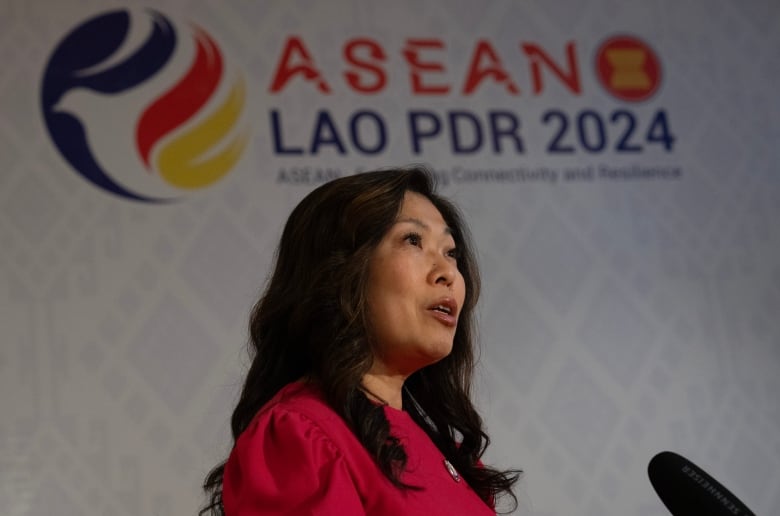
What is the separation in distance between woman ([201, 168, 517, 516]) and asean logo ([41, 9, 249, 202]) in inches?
67.3

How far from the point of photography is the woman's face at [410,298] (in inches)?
68.7

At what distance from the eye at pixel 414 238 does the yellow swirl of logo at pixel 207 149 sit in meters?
1.80

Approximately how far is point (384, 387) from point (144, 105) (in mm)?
1978

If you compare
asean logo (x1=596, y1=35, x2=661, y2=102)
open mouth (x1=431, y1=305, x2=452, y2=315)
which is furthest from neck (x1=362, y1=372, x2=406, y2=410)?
asean logo (x1=596, y1=35, x2=661, y2=102)

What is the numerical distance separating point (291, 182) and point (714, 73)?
167 cm

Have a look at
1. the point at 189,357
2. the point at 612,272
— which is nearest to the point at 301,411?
the point at 189,357

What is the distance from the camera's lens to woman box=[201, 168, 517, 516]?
5.08ft

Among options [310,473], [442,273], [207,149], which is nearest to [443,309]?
[442,273]

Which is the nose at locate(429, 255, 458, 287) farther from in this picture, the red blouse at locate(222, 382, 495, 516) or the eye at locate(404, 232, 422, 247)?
the red blouse at locate(222, 382, 495, 516)

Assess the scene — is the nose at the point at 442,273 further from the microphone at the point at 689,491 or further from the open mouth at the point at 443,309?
the microphone at the point at 689,491

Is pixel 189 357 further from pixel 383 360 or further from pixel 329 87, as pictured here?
pixel 383 360

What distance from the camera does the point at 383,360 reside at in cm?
178

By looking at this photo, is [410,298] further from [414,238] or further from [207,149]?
[207,149]

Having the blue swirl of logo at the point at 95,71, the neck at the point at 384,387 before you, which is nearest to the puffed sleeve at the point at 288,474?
the neck at the point at 384,387
